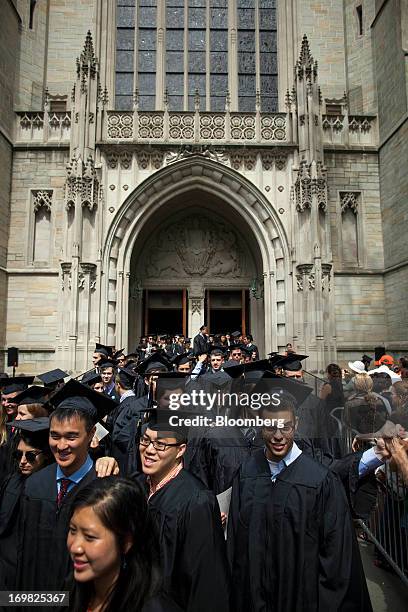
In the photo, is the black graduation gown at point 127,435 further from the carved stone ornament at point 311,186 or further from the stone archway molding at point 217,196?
the carved stone ornament at point 311,186

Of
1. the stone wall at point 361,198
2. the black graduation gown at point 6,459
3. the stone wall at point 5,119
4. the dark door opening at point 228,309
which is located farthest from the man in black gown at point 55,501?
the dark door opening at point 228,309

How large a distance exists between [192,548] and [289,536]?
64 centimetres

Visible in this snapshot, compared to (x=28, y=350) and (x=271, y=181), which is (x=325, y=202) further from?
(x=28, y=350)

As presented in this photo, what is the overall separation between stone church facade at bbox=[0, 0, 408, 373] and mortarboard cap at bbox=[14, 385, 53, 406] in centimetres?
906

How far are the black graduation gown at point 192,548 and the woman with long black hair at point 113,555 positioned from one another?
0.45 metres

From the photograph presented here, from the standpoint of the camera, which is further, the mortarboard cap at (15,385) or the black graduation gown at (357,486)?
the mortarboard cap at (15,385)

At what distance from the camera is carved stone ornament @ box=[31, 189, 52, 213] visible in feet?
48.6

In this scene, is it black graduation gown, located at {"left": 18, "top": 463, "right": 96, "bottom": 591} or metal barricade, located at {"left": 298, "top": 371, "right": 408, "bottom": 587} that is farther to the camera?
metal barricade, located at {"left": 298, "top": 371, "right": 408, "bottom": 587}

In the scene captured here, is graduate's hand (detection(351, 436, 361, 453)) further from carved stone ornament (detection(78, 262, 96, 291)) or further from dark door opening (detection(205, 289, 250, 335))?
dark door opening (detection(205, 289, 250, 335))

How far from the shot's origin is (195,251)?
16.9 metres

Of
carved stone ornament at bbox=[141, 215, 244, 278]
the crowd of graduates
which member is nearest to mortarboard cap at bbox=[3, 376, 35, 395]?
the crowd of graduates

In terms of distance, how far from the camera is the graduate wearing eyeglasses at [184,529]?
1.92 metres

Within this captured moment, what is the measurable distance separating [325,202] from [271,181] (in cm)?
205

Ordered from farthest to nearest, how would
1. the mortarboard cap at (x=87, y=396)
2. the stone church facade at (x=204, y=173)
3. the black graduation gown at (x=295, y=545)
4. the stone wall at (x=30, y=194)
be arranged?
the stone wall at (x=30, y=194) → the stone church facade at (x=204, y=173) → the mortarboard cap at (x=87, y=396) → the black graduation gown at (x=295, y=545)
